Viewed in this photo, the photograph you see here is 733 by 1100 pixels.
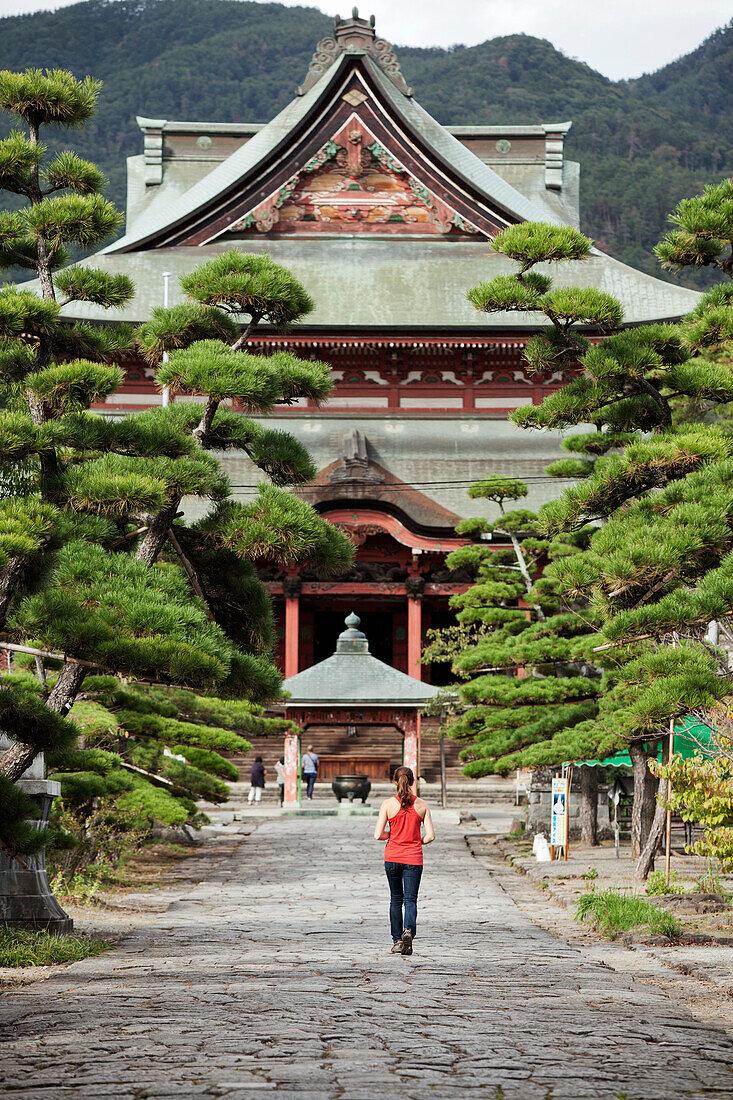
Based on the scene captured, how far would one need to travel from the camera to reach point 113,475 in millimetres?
8344

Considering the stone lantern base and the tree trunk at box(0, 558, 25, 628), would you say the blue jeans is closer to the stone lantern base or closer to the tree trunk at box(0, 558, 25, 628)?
the stone lantern base

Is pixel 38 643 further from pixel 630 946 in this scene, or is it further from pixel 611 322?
pixel 611 322

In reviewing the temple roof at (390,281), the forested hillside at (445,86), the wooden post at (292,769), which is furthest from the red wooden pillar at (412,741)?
the forested hillside at (445,86)

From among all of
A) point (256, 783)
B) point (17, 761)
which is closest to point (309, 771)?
point (256, 783)

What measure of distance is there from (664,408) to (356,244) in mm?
24659

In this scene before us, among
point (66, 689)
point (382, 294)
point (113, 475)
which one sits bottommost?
point (66, 689)

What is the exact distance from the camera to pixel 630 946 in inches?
377

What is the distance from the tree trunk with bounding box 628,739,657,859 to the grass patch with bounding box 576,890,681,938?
3.17 meters

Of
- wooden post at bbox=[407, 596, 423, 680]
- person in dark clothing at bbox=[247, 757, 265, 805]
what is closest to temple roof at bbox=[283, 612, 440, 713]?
person in dark clothing at bbox=[247, 757, 265, 805]

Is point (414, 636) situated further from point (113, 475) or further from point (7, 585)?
point (7, 585)

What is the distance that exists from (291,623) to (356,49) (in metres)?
15.8

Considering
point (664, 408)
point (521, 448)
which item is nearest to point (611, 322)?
point (664, 408)

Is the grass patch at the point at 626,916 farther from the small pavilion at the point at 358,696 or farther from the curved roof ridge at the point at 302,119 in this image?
the curved roof ridge at the point at 302,119

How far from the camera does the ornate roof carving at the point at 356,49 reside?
113 feet
